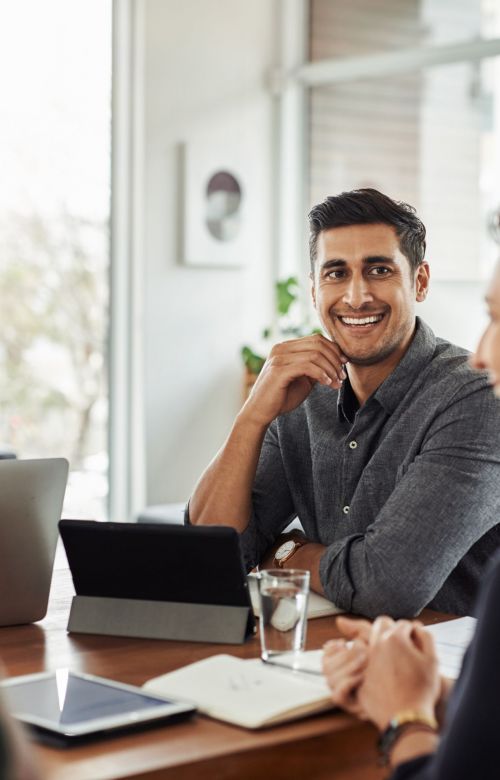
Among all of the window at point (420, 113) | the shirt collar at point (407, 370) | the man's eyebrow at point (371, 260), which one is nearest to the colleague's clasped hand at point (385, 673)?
the shirt collar at point (407, 370)

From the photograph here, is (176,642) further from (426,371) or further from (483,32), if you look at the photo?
(483,32)

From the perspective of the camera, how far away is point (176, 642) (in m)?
1.79

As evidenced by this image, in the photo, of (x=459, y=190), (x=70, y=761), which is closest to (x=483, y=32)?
(x=459, y=190)

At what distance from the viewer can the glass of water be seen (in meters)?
1.63

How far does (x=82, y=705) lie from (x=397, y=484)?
89cm

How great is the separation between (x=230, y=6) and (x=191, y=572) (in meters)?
4.69

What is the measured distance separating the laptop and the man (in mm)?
459

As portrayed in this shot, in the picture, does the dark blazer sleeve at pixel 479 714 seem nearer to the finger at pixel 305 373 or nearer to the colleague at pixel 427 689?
the colleague at pixel 427 689

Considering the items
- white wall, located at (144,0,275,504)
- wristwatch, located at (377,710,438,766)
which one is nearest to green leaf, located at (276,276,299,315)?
white wall, located at (144,0,275,504)

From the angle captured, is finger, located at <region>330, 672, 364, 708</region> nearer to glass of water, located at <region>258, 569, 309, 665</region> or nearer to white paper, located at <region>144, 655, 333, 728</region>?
white paper, located at <region>144, 655, 333, 728</region>

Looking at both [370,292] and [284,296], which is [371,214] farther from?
[284,296]

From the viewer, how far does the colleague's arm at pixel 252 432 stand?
243 centimetres

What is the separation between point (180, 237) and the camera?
581cm

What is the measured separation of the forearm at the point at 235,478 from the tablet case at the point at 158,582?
1.81 feet
